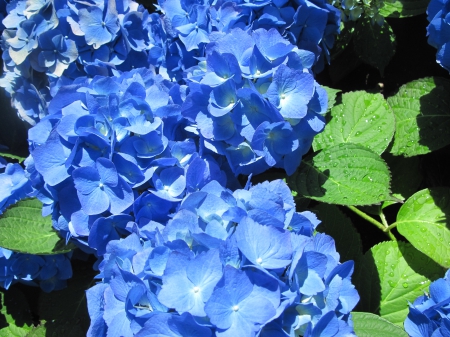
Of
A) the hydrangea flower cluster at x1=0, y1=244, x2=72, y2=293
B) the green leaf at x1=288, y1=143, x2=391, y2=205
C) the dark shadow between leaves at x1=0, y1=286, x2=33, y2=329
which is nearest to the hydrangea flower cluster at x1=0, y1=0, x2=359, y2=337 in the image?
the green leaf at x1=288, y1=143, x2=391, y2=205

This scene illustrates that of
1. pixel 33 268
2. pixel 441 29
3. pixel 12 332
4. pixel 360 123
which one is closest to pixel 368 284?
pixel 360 123

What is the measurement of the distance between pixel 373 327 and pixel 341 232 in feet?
1.33

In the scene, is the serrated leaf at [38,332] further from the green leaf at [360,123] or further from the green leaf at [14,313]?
the green leaf at [360,123]

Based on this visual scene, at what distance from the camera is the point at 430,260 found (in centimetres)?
155

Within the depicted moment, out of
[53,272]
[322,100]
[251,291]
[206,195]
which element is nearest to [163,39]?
[322,100]

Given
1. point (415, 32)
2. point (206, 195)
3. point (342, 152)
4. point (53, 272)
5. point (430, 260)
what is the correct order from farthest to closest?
1. point (415, 32)
2. point (53, 272)
3. point (430, 260)
4. point (342, 152)
5. point (206, 195)

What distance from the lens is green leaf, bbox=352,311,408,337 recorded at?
4.19ft

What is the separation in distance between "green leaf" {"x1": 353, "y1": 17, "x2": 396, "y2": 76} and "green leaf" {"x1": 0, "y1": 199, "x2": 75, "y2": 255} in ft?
3.76

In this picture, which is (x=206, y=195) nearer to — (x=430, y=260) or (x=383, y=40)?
(x=430, y=260)

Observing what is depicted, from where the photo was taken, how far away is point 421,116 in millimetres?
1661

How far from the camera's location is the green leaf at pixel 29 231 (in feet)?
4.45

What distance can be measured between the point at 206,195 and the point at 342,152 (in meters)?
0.52

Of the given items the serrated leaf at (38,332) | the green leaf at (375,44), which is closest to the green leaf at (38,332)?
the serrated leaf at (38,332)

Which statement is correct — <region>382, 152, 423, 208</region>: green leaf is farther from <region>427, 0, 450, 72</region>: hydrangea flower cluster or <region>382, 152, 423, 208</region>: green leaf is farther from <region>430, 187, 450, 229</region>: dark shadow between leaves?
<region>427, 0, 450, 72</region>: hydrangea flower cluster
